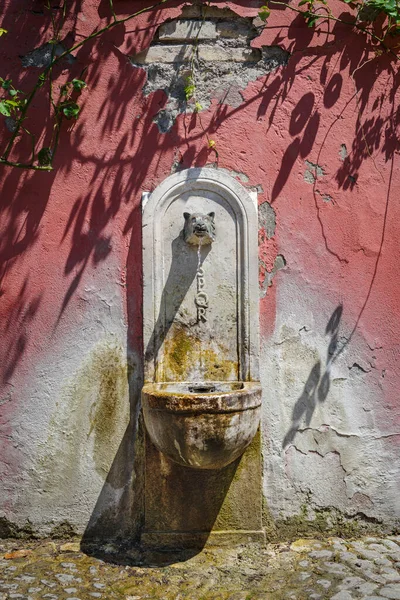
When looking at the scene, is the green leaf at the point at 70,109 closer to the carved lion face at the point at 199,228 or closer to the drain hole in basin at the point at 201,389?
the carved lion face at the point at 199,228

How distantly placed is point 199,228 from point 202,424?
1019mm

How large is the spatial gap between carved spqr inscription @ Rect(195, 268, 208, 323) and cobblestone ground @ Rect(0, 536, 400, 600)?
1.22 meters

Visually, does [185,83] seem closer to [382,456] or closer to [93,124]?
[93,124]

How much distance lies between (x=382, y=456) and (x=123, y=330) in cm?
158

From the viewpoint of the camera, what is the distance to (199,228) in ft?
9.61

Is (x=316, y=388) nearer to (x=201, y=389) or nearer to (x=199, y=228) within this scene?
(x=201, y=389)

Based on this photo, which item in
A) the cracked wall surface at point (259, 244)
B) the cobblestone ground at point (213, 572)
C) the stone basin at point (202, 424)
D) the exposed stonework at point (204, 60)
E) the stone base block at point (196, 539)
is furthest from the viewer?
the exposed stonework at point (204, 60)

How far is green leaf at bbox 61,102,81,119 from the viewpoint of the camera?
309 cm

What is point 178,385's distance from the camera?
2945 millimetres

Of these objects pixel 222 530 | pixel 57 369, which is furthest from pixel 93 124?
pixel 222 530

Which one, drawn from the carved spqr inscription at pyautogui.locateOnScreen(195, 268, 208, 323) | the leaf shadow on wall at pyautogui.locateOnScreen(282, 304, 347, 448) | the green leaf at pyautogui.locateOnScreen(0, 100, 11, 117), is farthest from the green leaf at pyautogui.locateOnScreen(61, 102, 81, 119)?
the leaf shadow on wall at pyautogui.locateOnScreen(282, 304, 347, 448)

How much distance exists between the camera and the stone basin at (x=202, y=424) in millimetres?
2555

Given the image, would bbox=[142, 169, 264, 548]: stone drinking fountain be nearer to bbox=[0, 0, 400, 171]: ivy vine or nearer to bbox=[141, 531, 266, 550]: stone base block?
bbox=[141, 531, 266, 550]: stone base block

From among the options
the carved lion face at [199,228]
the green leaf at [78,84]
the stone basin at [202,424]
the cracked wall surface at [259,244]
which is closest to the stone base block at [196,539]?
the cracked wall surface at [259,244]
